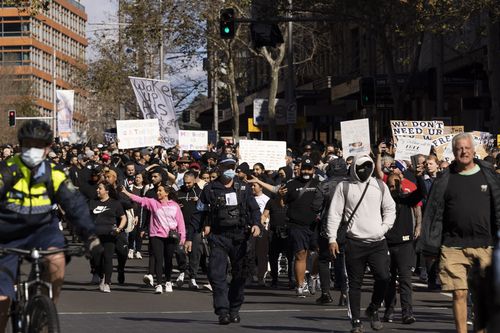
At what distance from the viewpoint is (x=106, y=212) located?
19.2m

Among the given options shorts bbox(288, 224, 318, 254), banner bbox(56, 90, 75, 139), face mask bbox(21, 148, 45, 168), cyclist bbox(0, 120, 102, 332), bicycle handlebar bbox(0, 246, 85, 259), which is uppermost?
banner bbox(56, 90, 75, 139)

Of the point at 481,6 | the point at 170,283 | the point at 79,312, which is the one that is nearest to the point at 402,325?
the point at 79,312

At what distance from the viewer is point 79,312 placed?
1558 centimetres

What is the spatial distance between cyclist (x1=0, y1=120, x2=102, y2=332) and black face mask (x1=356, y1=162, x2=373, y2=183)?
4689 mm

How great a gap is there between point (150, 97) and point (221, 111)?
46.3 meters

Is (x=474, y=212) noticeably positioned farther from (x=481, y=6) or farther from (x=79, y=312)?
(x=481, y=6)

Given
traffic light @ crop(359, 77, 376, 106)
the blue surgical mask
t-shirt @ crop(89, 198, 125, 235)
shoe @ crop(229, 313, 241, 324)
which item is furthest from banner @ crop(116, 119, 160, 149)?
shoe @ crop(229, 313, 241, 324)

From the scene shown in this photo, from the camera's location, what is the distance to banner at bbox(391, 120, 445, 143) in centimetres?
2516

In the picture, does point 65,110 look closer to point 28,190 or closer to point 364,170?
point 364,170

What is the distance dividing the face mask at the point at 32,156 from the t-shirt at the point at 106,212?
9935 mm

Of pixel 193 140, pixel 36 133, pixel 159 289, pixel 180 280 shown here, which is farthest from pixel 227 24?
pixel 36 133

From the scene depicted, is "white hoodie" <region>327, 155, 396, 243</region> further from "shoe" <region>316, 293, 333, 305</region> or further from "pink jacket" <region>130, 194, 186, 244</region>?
"pink jacket" <region>130, 194, 186, 244</region>

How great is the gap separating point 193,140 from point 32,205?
31.9 m

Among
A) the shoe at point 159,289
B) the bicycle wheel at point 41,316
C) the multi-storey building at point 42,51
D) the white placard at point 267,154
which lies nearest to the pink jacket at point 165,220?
the shoe at point 159,289
